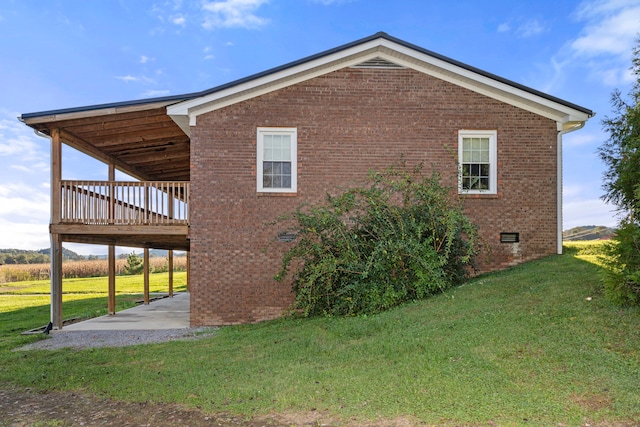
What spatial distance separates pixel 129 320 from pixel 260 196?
5226mm

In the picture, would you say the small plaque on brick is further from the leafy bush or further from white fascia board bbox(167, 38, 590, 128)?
white fascia board bbox(167, 38, 590, 128)

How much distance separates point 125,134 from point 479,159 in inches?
362

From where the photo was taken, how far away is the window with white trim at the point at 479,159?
11352mm

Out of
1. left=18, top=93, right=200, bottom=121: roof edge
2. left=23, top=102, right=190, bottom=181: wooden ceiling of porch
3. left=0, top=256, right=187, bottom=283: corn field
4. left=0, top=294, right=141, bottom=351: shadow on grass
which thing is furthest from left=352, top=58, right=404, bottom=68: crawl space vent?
left=0, top=256, right=187, bottom=283: corn field

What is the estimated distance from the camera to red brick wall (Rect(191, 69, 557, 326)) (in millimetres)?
10859

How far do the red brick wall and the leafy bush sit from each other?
1.36 metres

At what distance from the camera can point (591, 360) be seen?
524 cm

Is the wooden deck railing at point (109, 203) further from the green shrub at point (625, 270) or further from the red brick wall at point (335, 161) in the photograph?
the green shrub at point (625, 270)

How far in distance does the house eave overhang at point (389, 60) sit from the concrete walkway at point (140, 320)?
5.00m

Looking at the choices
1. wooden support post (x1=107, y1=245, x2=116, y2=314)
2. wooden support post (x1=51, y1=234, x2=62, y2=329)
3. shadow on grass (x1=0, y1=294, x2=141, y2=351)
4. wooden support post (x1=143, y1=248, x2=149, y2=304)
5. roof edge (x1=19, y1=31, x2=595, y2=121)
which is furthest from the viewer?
wooden support post (x1=143, y1=248, x2=149, y2=304)

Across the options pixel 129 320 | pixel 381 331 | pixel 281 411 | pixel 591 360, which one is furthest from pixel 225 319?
pixel 591 360

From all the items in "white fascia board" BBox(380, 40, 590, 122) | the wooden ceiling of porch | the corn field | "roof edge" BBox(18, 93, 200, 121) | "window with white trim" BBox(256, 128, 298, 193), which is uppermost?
"white fascia board" BBox(380, 40, 590, 122)

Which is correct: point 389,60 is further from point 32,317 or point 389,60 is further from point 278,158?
point 32,317

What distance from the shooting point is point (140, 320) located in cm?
1254
